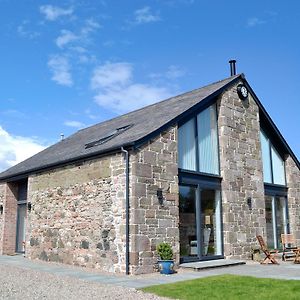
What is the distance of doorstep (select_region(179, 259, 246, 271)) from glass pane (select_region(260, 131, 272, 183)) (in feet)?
17.2

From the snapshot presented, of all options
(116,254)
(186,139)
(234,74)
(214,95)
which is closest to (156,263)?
(116,254)

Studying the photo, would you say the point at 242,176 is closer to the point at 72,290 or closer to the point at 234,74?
the point at 234,74

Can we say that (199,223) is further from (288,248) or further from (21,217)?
(21,217)

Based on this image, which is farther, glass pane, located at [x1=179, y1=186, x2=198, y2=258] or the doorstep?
glass pane, located at [x1=179, y1=186, x2=198, y2=258]

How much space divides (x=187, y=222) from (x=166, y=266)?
92.1 inches

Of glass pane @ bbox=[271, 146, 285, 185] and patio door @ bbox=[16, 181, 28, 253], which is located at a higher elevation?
glass pane @ bbox=[271, 146, 285, 185]

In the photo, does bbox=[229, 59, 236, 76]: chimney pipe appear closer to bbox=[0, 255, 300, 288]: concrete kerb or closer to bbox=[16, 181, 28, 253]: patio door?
bbox=[0, 255, 300, 288]: concrete kerb

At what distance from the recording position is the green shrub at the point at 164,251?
37.9ft

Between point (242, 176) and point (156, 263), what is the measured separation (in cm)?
581

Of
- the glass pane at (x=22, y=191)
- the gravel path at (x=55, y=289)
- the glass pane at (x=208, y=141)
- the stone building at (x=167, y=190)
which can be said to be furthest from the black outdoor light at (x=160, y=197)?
the glass pane at (x=22, y=191)

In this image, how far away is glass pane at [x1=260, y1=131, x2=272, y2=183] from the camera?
700 inches

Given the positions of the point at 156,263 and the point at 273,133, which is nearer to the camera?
the point at 156,263

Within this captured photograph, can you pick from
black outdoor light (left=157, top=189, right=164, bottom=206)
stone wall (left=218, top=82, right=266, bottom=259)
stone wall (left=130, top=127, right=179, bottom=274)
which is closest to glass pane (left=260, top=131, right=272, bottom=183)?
stone wall (left=218, top=82, right=266, bottom=259)

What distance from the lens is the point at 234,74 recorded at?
1717 cm
